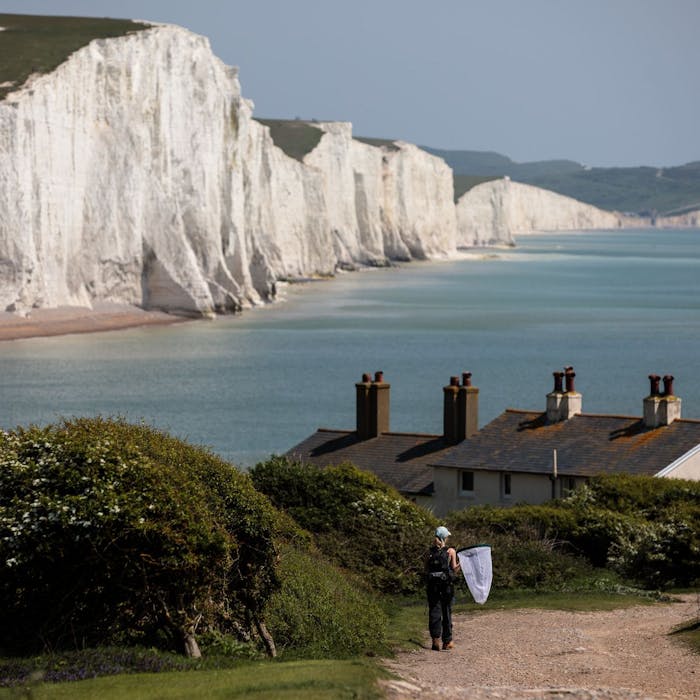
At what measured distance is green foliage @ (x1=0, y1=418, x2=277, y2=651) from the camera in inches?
542

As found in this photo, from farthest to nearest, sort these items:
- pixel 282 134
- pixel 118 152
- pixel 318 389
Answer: pixel 282 134 → pixel 118 152 → pixel 318 389

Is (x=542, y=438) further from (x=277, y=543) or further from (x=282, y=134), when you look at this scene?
(x=282, y=134)

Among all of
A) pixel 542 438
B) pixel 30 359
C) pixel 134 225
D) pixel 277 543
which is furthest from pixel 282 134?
pixel 277 543

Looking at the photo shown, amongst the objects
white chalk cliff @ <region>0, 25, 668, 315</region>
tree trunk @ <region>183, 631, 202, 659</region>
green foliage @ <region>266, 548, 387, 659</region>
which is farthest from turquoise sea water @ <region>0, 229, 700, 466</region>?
tree trunk @ <region>183, 631, 202, 659</region>

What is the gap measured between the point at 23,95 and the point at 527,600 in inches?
2455

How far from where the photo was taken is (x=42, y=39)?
90938 millimetres

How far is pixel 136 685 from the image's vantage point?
12445 millimetres

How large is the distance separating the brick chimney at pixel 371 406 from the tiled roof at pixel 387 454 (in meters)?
0.19

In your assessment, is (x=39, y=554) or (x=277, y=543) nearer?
(x=39, y=554)

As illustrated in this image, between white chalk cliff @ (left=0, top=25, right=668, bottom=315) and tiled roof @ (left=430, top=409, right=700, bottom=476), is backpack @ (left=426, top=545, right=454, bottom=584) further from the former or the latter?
white chalk cliff @ (left=0, top=25, right=668, bottom=315)

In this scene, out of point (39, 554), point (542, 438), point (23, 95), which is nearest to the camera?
point (39, 554)

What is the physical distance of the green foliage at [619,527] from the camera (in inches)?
837

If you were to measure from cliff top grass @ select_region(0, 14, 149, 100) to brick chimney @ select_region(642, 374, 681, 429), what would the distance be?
5409cm

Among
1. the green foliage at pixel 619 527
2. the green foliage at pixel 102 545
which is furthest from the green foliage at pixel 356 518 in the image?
the green foliage at pixel 102 545
